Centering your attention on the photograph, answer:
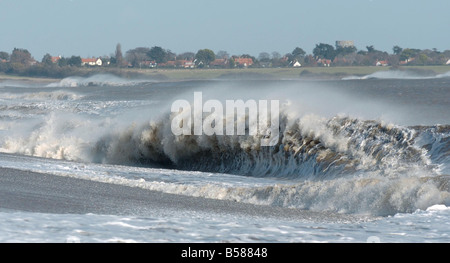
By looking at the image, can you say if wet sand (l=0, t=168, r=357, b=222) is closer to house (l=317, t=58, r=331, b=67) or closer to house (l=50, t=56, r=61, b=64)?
house (l=317, t=58, r=331, b=67)

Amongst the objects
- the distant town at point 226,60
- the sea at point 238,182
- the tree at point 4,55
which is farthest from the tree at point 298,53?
the sea at point 238,182

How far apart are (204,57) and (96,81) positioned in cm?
3735

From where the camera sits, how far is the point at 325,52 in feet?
478

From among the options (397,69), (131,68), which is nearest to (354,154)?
(397,69)

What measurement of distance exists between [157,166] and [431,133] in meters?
8.50

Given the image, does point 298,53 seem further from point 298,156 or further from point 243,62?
point 298,156

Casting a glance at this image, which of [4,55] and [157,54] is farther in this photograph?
[4,55]

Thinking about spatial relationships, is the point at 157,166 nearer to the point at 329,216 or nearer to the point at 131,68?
the point at 329,216

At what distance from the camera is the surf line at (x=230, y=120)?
21.0 m

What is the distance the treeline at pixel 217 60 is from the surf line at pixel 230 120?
106457 millimetres

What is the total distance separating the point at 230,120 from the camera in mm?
22328

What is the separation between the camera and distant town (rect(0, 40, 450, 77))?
135 metres

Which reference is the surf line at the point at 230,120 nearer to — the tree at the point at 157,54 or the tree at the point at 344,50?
the tree at the point at 344,50

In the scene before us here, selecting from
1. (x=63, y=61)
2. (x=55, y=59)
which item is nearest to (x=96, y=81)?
(x=63, y=61)
